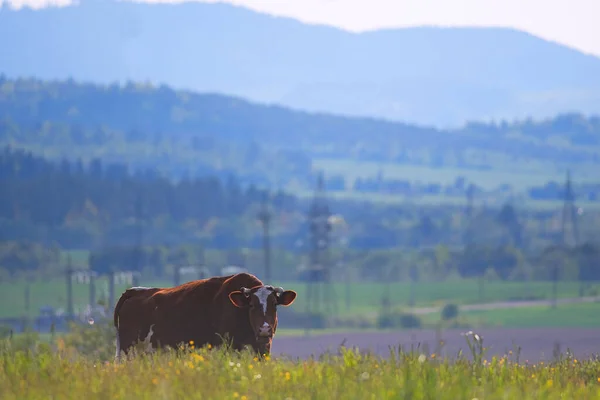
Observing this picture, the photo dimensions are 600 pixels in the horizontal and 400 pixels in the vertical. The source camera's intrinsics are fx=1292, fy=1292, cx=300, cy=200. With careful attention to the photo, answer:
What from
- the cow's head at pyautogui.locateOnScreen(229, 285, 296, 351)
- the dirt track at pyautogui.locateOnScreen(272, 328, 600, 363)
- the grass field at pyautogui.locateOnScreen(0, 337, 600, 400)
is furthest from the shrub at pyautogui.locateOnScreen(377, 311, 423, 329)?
the grass field at pyautogui.locateOnScreen(0, 337, 600, 400)

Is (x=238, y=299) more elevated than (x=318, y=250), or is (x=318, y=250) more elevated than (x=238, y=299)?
(x=238, y=299)

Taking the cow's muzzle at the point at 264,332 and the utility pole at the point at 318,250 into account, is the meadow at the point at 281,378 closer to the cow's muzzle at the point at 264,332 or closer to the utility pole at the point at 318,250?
the cow's muzzle at the point at 264,332

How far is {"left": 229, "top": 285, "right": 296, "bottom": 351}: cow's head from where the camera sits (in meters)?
15.8

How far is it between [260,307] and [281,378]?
443 cm

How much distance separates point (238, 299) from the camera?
1595 centimetres

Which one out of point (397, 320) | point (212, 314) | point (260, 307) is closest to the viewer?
point (260, 307)

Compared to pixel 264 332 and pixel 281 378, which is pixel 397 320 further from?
pixel 281 378

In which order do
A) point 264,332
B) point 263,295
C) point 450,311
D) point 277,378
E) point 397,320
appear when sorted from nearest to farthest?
point 277,378 < point 264,332 < point 263,295 < point 397,320 < point 450,311

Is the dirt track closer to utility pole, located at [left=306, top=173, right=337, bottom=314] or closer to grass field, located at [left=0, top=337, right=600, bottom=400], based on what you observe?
utility pole, located at [left=306, top=173, right=337, bottom=314]

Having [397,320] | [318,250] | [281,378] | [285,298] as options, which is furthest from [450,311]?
[281,378]

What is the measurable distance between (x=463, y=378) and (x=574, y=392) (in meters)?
1.01

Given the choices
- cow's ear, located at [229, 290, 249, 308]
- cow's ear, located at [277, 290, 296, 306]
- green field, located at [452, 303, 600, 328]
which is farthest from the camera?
green field, located at [452, 303, 600, 328]

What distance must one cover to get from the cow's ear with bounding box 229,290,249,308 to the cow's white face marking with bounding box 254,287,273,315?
0.16 metres

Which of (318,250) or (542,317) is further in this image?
(318,250)
